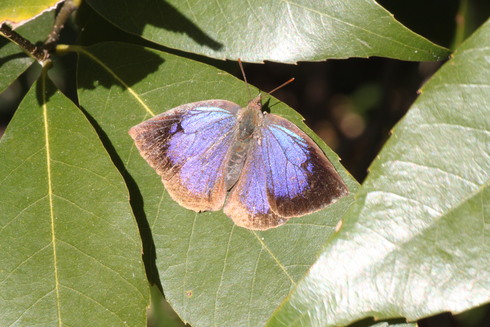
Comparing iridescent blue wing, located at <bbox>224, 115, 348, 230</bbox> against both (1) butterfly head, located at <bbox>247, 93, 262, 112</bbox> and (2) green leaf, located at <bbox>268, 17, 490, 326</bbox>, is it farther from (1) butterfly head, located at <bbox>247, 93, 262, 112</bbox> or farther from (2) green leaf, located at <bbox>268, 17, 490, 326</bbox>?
(2) green leaf, located at <bbox>268, 17, 490, 326</bbox>

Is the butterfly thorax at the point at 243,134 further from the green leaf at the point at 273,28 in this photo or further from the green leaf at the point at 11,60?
the green leaf at the point at 11,60

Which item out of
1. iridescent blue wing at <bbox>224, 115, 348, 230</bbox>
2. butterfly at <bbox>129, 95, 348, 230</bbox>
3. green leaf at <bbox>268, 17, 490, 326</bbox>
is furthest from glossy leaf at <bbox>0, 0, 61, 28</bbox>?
green leaf at <bbox>268, 17, 490, 326</bbox>

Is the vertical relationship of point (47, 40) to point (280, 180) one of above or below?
above

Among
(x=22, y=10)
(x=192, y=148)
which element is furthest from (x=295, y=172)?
(x=22, y=10)

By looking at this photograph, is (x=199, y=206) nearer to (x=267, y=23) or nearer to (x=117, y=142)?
(x=117, y=142)

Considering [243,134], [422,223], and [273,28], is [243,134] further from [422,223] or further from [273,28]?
[422,223]

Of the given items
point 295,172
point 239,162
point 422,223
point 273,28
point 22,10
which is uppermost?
point 22,10
